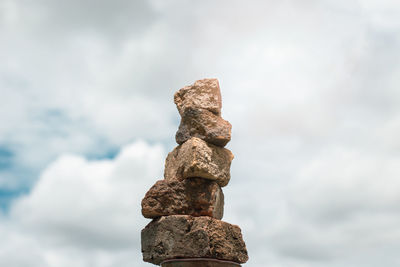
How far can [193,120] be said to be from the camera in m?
8.96

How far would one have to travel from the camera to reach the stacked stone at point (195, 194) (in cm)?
818

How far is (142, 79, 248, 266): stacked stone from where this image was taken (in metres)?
8.18

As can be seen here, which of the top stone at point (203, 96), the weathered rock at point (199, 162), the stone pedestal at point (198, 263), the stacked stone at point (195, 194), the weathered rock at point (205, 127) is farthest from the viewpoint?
the top stone at point (203, 96)

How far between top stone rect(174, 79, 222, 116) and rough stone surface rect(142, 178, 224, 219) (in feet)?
4.35

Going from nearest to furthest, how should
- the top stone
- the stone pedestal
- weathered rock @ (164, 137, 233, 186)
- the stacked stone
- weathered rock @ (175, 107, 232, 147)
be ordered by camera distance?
1. the stone pedestal
2. the stacked stone
3. weathered rock @ (164, 137, 233, 186)
4. weathered rock @ (175, 107, 232, 147)
5. the top stone

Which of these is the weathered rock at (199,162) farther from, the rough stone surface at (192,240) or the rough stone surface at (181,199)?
the rough stone surface at (192,240)

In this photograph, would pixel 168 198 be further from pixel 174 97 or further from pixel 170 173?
pixel 174 97

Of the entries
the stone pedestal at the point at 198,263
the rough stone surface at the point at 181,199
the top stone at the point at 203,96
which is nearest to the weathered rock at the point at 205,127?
the top stone at the point at 203,96

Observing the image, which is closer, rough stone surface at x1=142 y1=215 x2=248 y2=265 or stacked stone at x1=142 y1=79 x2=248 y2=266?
rough stone surface at x1=142 y1=215 x2=248 y2=265

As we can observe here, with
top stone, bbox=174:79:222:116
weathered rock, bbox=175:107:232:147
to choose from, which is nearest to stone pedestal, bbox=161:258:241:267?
weathered rock, bbox=175:107:232:147

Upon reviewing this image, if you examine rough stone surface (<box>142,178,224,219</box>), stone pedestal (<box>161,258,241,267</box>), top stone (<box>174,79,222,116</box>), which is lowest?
stone pedestal (<box>161,258,241,267</box>)

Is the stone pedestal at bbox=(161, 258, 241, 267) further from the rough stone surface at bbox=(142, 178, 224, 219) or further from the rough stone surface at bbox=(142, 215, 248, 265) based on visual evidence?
the rough stone surface at bbox=(142, 178, 224, 219)

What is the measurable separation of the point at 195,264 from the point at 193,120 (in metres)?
2.47

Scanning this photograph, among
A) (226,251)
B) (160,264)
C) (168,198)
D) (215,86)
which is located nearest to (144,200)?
(168,198)
